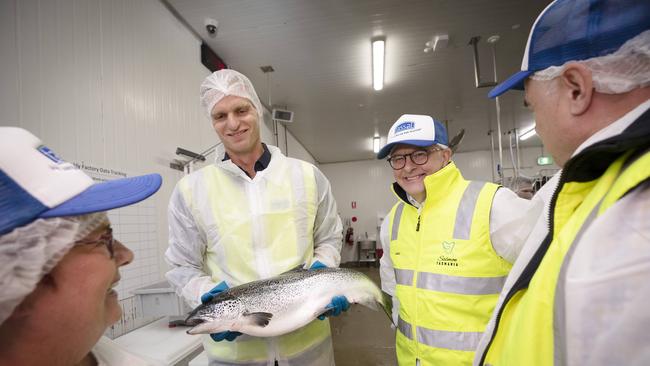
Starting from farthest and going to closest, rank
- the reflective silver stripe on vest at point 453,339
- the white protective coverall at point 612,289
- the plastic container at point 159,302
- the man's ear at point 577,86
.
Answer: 1. the plastic container at point 159,302
2. the reflective silver stripe on vest at point 453,339
3. the man's ear at point 577,86
4. the white protective coverall at point 612,289

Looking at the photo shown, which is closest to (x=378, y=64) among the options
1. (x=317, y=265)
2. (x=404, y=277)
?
(x=404, y=277)

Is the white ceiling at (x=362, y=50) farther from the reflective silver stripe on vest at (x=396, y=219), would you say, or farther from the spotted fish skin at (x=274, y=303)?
the spotted fish skin at (x=274, y=303)

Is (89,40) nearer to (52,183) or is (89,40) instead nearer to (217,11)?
(217,11)

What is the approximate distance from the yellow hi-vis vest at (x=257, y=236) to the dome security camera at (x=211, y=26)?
2.61 metres

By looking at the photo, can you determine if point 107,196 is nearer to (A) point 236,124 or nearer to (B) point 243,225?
(B) point 243,225

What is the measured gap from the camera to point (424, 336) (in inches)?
55.7

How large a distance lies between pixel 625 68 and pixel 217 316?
4.87 ft

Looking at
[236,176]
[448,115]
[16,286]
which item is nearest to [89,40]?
[236,176]

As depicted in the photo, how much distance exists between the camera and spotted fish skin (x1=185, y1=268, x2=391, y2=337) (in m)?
1.19

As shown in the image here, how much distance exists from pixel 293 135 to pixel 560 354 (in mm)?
8037

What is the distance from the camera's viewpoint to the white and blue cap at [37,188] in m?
0.49

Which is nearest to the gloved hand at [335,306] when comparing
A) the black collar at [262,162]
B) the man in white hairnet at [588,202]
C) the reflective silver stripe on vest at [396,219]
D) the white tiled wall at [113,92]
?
the reflective silver stripe on vest at [396,219]

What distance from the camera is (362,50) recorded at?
431 centimetres

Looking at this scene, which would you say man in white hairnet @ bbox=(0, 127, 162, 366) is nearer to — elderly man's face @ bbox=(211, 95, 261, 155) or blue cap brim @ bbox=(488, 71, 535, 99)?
elderly man's face @ bbox=(211, 95, 261, 155)
